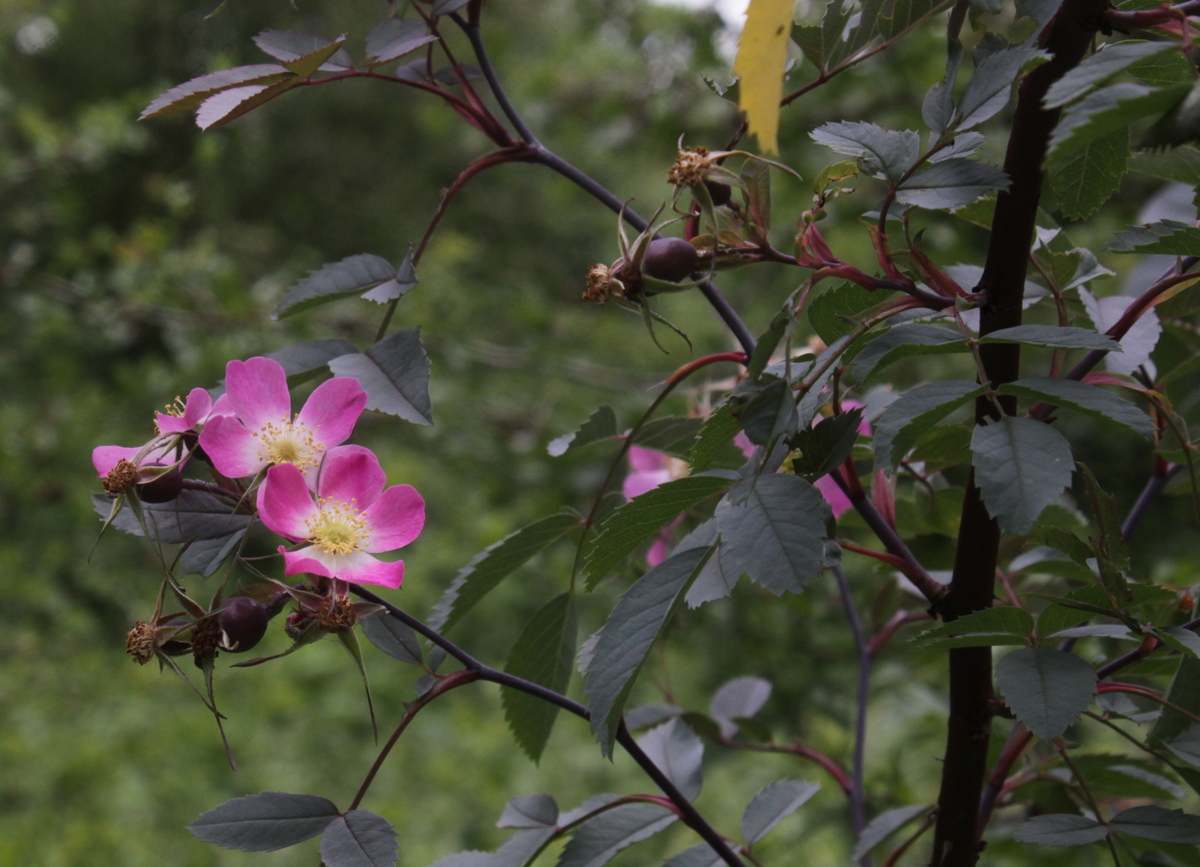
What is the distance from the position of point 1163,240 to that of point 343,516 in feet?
0.94

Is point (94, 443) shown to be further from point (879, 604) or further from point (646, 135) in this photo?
point (879, 604)

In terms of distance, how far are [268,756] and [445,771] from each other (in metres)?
0.39

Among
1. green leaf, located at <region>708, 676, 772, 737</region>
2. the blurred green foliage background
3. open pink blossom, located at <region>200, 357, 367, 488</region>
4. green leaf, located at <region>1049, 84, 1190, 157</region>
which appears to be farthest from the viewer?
the blurred green foliage background

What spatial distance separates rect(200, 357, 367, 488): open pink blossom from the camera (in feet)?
1.08

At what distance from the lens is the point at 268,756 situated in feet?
6.30

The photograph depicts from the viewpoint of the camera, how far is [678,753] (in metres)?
0.48

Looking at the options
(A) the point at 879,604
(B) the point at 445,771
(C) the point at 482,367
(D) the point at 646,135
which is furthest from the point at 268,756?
(A) the point at 879,604

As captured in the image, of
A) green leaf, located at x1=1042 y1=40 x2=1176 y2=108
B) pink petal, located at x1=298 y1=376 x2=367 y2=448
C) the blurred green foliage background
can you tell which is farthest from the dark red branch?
the blurred green foliage background

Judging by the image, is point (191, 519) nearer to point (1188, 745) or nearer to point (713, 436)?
point (713, 436)

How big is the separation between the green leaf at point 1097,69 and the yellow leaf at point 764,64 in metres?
0.07

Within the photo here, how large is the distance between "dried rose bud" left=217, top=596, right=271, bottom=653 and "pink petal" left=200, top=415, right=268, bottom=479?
0.16 feet

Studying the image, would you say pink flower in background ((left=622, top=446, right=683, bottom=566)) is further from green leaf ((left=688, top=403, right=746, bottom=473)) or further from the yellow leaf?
the yellow leaf

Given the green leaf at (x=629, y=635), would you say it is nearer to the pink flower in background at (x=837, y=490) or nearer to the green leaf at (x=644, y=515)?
the green leaf at (x=644, y=515)

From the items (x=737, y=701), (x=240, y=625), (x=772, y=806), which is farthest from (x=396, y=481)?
→ (x=240, y=625)
